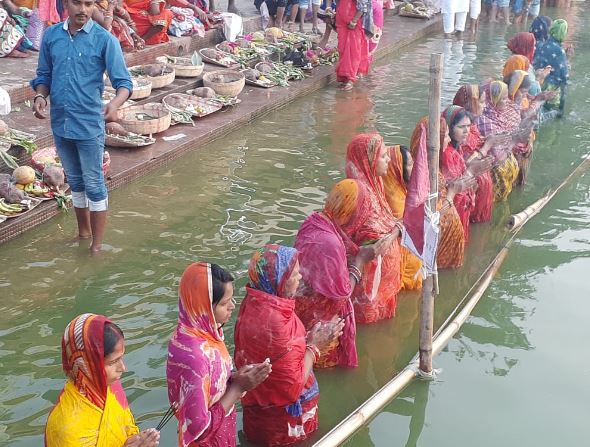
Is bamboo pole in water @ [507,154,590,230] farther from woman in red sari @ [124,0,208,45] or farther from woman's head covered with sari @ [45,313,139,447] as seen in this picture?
woman in red sari @ [124,0,208,45]

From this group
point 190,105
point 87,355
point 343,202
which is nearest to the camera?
point 87,355

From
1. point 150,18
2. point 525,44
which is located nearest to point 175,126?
point 150,18

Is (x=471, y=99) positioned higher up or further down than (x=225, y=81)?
higher up

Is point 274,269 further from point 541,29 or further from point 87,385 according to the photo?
point 541,29

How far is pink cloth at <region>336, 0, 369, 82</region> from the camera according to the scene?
36.9 ft

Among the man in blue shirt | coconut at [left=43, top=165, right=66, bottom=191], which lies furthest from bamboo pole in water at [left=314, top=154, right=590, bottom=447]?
coconut at [left=43, top=165, right=66, bottom=191]

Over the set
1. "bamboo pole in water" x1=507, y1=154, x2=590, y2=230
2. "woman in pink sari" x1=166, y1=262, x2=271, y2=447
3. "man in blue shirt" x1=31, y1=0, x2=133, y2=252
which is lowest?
"bamboo pole in water" x1=507, y1=154, x2=590, y2=230

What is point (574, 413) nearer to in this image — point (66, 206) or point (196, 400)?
point (196, 400)

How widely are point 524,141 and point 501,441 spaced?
398 centimetres

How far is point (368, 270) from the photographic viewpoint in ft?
15.9

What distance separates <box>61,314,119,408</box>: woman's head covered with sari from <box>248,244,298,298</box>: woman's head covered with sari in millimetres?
929

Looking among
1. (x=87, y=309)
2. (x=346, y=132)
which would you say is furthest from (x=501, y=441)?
(x=346, y=132)

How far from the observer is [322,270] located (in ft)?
13.4

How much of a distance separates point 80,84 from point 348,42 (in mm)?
6642
